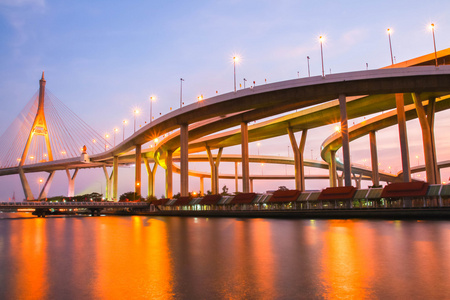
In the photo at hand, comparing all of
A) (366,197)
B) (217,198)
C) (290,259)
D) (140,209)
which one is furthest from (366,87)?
(140,209)

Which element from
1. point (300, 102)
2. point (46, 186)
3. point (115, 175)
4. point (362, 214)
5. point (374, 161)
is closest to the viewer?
point (362, 214)

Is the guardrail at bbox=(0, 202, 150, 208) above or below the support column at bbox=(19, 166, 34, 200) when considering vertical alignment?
below

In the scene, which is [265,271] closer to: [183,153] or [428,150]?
[428,150]

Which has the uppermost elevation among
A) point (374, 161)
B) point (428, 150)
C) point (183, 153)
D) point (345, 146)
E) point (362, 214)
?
point (183, 153)

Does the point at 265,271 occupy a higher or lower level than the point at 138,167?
lower

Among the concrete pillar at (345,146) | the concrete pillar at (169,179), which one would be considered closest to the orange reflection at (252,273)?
the concrete pillar at (345,146)

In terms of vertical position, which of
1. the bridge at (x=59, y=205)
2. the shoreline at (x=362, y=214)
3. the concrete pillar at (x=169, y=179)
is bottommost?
the shoreline at (x=362, y=214)

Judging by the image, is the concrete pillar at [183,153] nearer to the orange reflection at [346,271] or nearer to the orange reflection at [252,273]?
the orange reflection at [252,273]

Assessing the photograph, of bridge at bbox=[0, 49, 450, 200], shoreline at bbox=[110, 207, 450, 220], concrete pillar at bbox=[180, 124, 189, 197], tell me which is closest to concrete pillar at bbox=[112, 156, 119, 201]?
bridge at bbox=[0, 49, 450, 200]

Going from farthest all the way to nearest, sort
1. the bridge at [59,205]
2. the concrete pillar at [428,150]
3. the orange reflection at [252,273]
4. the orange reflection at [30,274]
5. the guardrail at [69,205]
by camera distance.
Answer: the bridge at [59,205] < the guardrail at [69,205] < the concrete pillar at [428,150] < the orange reflection at [30,274] < the orange reflection at [252,273]

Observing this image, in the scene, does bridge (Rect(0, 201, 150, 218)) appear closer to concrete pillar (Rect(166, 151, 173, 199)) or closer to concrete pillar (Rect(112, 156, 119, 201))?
concrete pillar (Rect(166, 151, 173, 199))

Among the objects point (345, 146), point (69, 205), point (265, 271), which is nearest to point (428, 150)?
point (345, 146)

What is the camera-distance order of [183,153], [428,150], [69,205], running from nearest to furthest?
[428,150], [183,153], [69,205]

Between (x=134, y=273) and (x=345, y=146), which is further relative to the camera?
(x=345, y=146)
